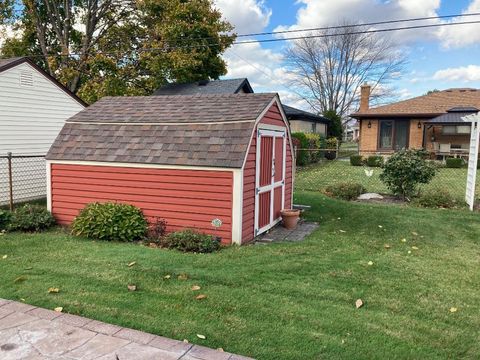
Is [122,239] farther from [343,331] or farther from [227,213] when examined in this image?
[343,331]

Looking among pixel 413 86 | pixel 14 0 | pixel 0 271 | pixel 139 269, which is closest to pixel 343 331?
pixel 139 269

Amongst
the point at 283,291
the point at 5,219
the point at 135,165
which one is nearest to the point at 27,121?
the point at 5,219

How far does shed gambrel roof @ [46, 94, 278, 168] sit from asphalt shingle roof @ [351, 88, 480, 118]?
1796cm

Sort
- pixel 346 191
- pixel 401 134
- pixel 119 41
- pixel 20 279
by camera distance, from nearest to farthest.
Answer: pixel 20 279 < pixel 346 191 < pixel 119 41 < pixel 401 134

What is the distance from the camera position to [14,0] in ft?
66.9

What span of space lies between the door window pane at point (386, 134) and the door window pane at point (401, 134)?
33 cm

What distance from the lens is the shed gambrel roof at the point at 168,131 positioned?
6480mm

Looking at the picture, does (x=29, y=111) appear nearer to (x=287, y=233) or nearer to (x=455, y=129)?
(x=287, y=233)

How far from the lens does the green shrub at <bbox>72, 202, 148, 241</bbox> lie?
6.54m

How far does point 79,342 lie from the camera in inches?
124

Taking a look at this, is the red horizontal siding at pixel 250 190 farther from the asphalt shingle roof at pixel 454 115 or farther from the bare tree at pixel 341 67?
the bare tree at pixel 341 67

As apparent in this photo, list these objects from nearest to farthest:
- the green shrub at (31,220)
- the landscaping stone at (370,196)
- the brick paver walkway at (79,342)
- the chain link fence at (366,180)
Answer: the brick paver walkway at (79,342)
the green shrub at (31,220)
the landscaping stone at (370,196)
the chain link fence at (366,180)

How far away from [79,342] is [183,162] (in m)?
3.75

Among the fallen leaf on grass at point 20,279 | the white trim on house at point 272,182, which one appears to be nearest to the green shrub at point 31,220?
the fallen leaf on grass at point 20,279
